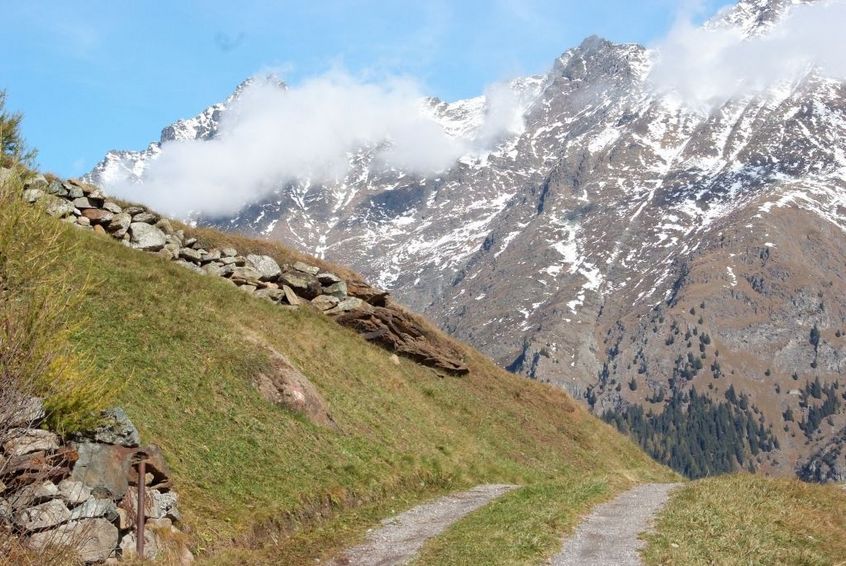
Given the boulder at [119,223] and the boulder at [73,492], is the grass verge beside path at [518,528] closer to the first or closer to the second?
the boulder at [73,492]

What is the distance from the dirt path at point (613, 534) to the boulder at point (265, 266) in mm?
26833

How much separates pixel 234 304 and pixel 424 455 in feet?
40.0

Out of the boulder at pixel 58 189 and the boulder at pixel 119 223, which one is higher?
the boulder at pixel 58 189

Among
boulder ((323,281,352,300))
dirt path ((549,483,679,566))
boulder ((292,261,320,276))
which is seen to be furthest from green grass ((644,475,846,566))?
boulder ((292,261,320,276))

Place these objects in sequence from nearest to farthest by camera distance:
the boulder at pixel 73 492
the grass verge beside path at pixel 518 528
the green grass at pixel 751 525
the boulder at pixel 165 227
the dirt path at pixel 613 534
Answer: the boulder at pixel 73 492 → the dirt path at pixel 613 534 → the green grass at pixel 751 525 → the grass verge beside path at pixel 518 528 → the boulder at pixel 165 227

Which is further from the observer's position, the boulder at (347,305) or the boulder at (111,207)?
the boulder at (347,305)

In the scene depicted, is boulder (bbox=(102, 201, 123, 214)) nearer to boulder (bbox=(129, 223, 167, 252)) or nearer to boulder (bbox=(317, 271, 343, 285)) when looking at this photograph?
boulder (bbox=(129, 223, 167, 252))

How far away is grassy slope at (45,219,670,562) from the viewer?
Answer: 23.5 meters

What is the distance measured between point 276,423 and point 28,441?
1273cm

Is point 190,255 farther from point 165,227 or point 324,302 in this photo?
point 324,302

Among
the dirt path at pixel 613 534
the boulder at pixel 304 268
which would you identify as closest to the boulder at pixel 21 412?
the dirt path at pixel 613 534

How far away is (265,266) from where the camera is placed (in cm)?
4972

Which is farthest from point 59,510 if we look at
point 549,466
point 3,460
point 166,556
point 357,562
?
point 549,466

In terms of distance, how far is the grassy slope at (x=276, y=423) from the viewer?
2348cm
